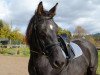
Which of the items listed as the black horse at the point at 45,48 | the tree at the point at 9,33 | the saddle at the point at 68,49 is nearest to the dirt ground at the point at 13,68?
the saddle at the point at 68,49

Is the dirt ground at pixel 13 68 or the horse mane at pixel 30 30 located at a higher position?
the horse mane at pixel 30 30

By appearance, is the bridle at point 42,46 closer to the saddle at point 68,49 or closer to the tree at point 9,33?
the saddle at point 68,49

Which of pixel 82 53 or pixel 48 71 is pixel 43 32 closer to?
pixel 48 71

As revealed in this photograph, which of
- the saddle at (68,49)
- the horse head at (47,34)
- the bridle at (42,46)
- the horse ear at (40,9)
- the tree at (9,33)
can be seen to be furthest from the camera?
the tree at (9,33)

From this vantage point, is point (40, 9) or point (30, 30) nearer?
point (40, 9)

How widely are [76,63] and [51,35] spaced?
1780 mm

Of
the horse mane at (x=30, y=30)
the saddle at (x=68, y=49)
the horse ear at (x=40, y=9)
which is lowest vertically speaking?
the saddle at (x=68, y=49)

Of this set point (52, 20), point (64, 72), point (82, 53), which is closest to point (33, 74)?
point (64, 72)

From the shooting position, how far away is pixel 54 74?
595cm

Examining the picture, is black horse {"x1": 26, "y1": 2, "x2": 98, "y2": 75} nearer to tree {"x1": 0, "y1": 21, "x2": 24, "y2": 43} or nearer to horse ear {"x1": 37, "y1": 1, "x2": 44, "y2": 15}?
horse ear {"x1": 37, "y1": 1, "x2": 44, "y2": 15}

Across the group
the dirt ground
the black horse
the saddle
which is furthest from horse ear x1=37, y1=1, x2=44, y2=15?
the dirt ground

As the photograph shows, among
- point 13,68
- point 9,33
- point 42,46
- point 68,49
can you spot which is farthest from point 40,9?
point 9,33

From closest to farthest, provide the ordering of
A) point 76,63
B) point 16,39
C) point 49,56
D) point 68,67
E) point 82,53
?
point 49,56 < point 68,67 < point 76,63 < point 82,53 < point 16,39

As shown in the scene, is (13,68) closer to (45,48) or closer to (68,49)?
(68,49)
